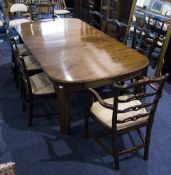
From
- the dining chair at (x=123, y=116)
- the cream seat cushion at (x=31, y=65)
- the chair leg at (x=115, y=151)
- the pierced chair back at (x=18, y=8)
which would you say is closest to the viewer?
the dining chair at (x=123, y=116)

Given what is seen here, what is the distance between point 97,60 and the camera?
2.21m

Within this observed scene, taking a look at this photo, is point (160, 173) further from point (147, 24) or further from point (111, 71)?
point (147, 24)

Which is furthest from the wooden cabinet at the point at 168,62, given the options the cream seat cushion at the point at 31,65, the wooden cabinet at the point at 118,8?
the cream seat cushion at the point at 31,65

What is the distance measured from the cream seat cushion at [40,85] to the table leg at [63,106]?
0.27 meters

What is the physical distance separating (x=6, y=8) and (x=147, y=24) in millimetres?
3260

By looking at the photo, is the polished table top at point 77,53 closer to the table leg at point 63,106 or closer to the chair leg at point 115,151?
the table leg at point 63,106

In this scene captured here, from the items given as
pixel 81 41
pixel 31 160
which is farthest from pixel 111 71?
pixel 31 160

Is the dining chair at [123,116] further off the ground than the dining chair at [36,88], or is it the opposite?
the dining chair at [123,116]

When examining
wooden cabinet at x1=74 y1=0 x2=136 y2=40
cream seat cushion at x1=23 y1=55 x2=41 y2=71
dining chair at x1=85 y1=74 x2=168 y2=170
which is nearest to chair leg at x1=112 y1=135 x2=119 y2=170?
dining chair at x1=85 y1=74 x2=168 y2=170

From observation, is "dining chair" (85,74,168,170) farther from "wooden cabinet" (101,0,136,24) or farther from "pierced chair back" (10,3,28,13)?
"pierced chair back" (10,3,28,13)

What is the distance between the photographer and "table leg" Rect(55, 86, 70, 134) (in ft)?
6.45

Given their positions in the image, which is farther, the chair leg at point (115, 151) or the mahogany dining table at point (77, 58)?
the mahogany dining table at point (77, 58)

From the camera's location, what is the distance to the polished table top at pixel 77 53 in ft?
6.49

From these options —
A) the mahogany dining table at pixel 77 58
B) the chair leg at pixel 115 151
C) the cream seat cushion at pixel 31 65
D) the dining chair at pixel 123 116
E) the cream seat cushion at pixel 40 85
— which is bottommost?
the chair leg at pixel 115 151
